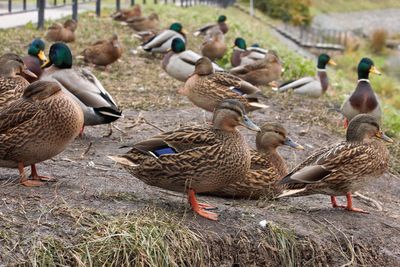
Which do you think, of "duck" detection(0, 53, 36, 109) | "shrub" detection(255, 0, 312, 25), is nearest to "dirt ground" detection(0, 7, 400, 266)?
"duck" detection(0, 53, 36, 109)

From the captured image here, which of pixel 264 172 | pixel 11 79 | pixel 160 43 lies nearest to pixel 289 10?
pixel 160 43

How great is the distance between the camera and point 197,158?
17.6ft

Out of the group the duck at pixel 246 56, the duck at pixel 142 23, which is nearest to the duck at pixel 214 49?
the duck at pixel 246 56

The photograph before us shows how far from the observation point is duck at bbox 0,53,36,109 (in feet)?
22.1

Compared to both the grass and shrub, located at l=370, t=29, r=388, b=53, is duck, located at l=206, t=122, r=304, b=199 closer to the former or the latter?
shrub, located at l=370, t=29, r=388, b=53

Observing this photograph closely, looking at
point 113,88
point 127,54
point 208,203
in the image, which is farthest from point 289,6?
point 208,203

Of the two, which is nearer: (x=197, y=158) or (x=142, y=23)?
(x=197, y=158)

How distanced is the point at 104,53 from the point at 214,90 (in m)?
3.38

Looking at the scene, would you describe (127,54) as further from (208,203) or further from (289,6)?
(289,6)

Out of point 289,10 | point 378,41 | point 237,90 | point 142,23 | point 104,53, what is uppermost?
point 237,90

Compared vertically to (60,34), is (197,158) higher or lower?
higher

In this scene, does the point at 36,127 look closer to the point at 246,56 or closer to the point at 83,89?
the point at 83,89

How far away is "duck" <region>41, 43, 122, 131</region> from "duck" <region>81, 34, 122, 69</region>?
4120 millimetres

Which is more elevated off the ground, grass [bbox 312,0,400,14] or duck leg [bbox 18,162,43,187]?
duck leg [bbox 18,162,43,187]
